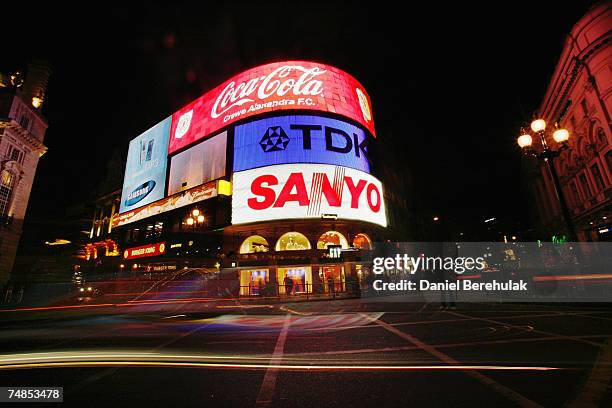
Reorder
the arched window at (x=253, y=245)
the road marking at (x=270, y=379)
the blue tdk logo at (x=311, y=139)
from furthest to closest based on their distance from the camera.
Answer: the blue tdk logo at (x=311, y=139) → the arched window at (x=253, y=245) → the road marking at (x=270, y=379)

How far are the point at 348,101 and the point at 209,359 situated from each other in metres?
32.5

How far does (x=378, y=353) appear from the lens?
5.36 m

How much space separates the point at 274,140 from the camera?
29.0 meters

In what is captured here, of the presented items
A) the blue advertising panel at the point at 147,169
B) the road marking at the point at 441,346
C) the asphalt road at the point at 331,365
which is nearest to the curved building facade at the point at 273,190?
the blue advertising panel at the point at 147,169

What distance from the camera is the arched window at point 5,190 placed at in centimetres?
3394

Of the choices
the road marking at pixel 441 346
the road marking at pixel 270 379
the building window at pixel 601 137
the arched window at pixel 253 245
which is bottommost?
the road marking at pixel 441 346

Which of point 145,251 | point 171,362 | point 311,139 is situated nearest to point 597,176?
point 311,139

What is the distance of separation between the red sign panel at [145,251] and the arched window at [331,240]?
19.1 metres

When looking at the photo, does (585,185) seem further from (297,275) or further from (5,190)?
(5,190)

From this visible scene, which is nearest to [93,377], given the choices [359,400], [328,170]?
[359,400]

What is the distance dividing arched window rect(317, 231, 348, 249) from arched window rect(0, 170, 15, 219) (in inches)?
1491

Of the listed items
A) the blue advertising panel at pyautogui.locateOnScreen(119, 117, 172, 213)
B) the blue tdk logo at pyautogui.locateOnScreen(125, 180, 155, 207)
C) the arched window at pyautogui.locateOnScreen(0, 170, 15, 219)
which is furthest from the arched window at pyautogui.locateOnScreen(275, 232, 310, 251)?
the arched window at pyautogui.locateOnScreen(0, 170, 15, 219)

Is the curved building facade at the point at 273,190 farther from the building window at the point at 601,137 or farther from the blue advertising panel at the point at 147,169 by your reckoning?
the building window at the point at 601,137

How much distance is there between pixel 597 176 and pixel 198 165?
4173 centimetres
